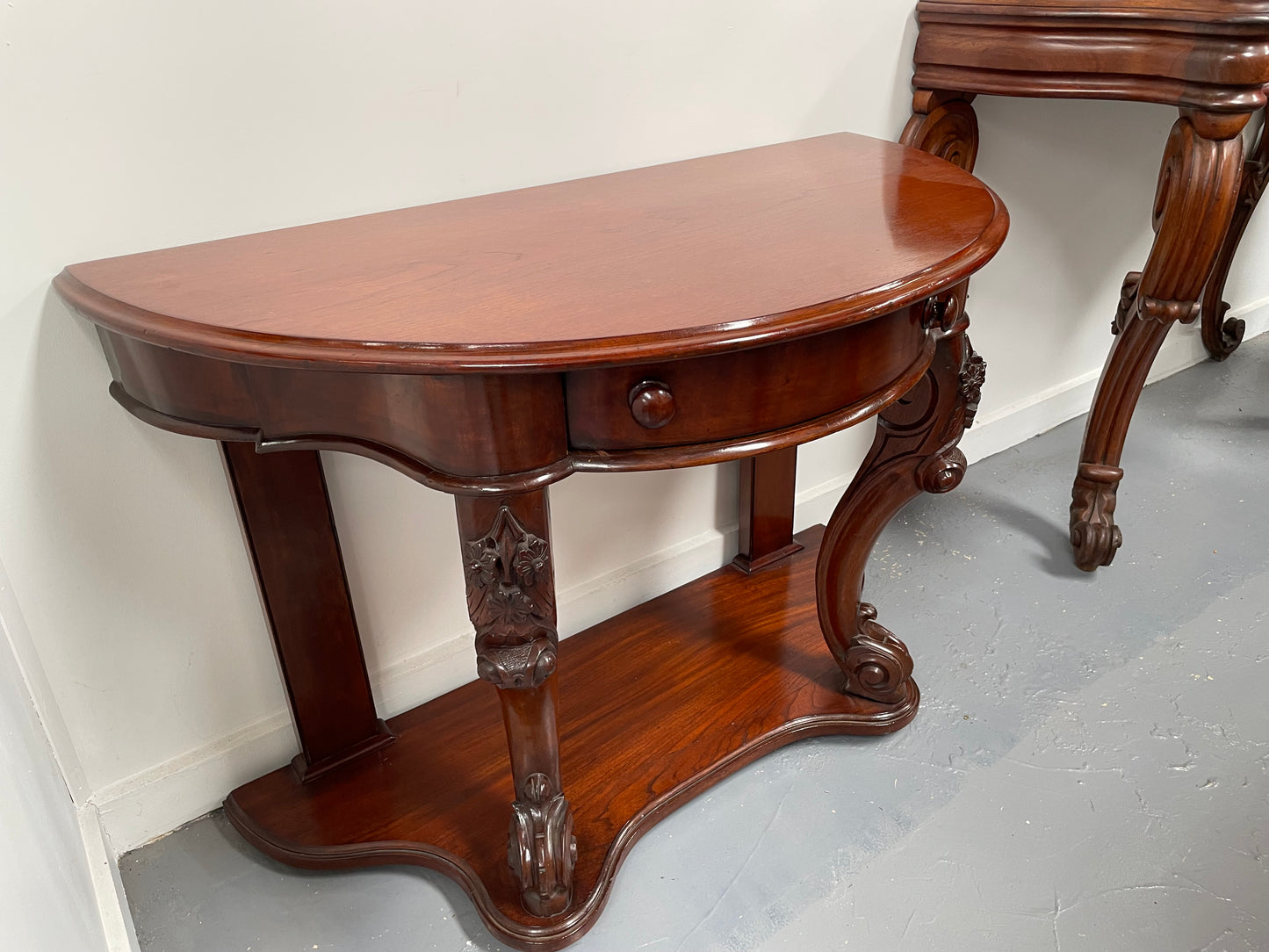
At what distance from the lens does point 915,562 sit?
1783 millimetres

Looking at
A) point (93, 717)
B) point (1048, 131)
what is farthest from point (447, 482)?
point (1048, 131)

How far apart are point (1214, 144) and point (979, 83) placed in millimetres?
340

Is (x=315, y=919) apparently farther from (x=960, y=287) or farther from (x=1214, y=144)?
(x=1214, y=144)

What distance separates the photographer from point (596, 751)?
1328 mm

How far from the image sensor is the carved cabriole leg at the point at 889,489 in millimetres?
1171

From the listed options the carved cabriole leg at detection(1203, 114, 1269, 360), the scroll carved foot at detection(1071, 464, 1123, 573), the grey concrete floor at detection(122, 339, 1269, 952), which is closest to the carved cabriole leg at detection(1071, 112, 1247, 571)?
the scroll carved foot at detection(1071, 464, 1123, 573)

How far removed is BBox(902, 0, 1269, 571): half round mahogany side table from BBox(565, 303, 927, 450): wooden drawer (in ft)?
2.53

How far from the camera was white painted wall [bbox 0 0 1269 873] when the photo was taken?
3.20 ft

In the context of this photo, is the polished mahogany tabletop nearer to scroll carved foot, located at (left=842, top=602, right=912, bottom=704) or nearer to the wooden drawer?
the wooden drawer

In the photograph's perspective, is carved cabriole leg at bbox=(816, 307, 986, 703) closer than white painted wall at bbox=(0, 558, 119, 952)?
No

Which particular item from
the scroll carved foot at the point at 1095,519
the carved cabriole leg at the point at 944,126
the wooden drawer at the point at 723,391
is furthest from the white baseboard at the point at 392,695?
the wooden drawer at the point at 723,391

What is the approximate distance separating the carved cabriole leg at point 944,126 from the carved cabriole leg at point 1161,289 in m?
0.31

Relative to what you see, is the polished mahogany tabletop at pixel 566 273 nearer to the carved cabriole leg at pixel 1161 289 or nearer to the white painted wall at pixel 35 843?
the white painted wall at pixel 35 843

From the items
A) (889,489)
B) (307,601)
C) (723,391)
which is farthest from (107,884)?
(889,489)
